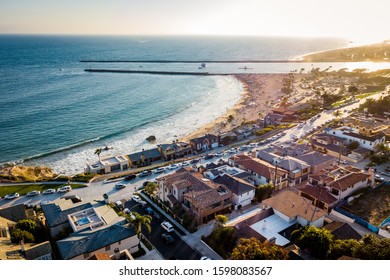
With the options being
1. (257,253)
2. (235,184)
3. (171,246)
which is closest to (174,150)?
(235,184)

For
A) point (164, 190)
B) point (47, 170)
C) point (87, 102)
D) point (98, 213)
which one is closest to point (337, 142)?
point (164, 190)

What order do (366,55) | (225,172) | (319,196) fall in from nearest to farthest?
(319,196) → (225,172) → (366,55)

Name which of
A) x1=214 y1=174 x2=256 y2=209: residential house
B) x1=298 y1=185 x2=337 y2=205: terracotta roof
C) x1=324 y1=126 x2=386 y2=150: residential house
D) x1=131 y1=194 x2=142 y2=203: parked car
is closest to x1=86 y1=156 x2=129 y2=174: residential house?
x1=131 y1=194 x2=142 y2=203: parked car

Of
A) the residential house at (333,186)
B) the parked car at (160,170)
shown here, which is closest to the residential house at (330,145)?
the residential house at (333,186)

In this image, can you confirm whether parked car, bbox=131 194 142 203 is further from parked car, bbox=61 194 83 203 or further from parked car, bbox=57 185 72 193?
parked car, bbox=57 185 72 193

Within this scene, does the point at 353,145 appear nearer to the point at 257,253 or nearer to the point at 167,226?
the point at 167,226

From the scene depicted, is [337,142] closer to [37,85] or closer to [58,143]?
[58,143]
